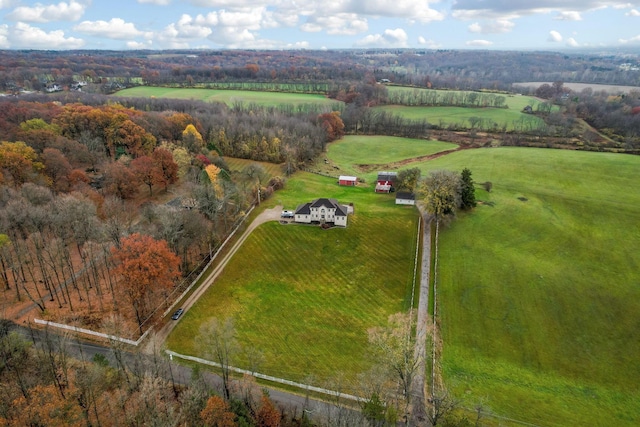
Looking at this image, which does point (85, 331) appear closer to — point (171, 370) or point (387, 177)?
point (171, 370)

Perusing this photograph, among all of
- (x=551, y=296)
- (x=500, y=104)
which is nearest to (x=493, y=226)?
(x=551, y=296)

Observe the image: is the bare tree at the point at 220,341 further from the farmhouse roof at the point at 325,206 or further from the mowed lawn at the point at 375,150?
the mowed lawn at the point at 375,150

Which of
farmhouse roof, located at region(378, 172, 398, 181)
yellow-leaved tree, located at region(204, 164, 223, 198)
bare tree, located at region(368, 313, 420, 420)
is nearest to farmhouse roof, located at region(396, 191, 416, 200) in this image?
farmhouse roof, located at region(378, 172, 398, 181)

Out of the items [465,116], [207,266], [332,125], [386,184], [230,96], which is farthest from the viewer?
[230,96]

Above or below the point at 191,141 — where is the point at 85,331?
below

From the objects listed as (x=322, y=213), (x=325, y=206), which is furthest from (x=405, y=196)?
(x=322, y=213)

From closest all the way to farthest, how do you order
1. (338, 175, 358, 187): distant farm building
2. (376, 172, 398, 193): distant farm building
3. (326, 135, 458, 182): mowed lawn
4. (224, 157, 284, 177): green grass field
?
(376, 172, 398, 193): distant farm building
(338, 175, 358, 187): distant farm building
(224, 157, 284, 177): green grass field
(326, 135, 458, 182): mowed lawn

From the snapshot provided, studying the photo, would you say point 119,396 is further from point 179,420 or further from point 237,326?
point 237,326

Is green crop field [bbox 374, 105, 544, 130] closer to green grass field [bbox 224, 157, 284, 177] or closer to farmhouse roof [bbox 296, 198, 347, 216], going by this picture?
green grass field [bbox 224, 157, 284, 177]
